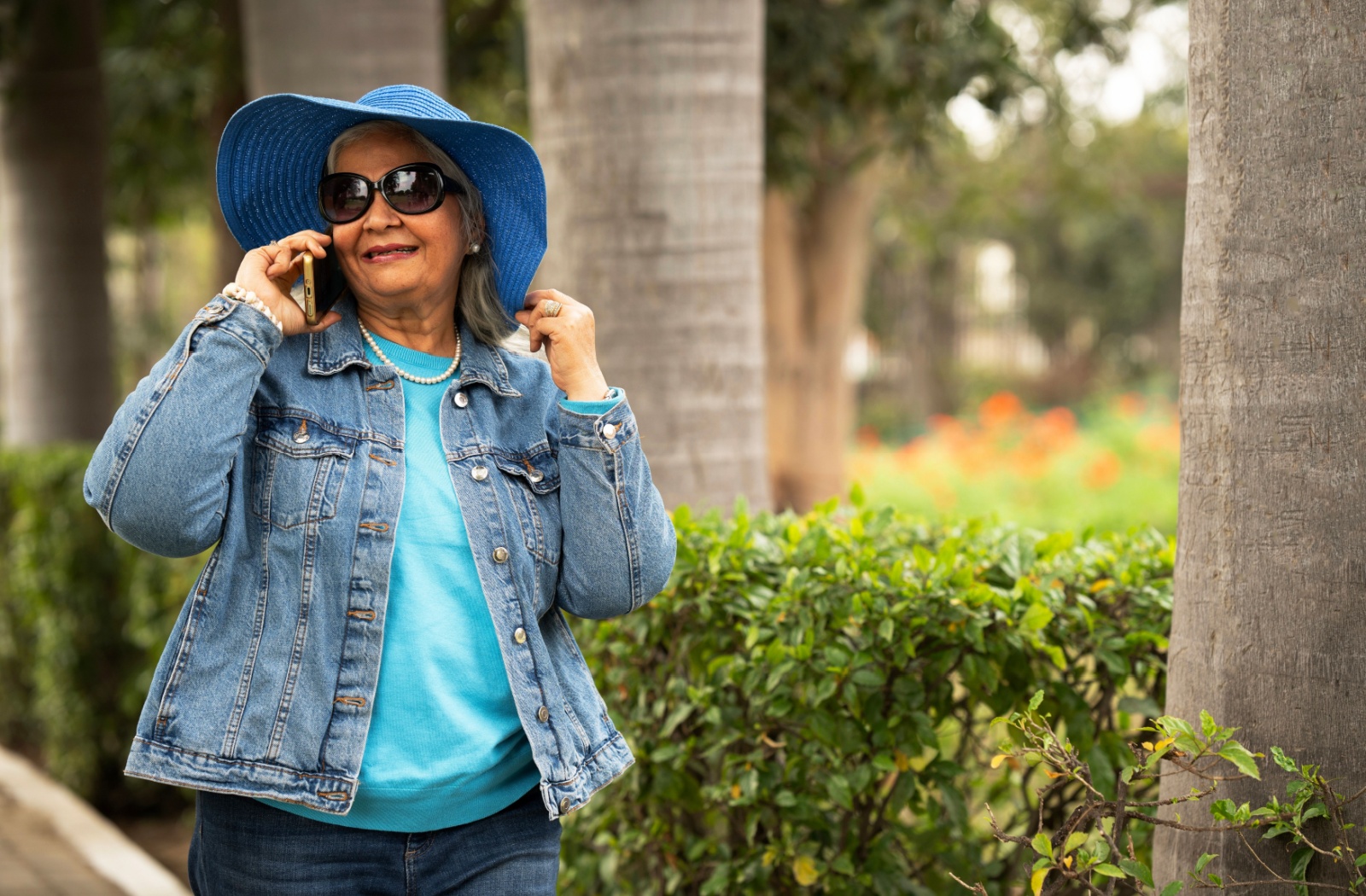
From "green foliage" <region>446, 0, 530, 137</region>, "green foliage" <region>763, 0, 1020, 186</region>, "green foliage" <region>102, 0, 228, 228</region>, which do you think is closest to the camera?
"green foliage" <region>763, 0, 1020, 186</region>

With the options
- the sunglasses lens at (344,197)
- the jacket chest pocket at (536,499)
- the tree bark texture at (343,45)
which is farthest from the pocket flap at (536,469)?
the tree bark texture at (343,45)

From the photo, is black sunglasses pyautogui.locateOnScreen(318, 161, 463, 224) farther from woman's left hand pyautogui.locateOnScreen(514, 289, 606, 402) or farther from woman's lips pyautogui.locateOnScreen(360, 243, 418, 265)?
woman's left hand pyautogui.locateOnScreen(514, 289, 606, 402)

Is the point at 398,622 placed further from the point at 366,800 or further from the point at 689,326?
the point at 689,326

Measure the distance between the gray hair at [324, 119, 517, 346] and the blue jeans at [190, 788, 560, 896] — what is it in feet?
2.80

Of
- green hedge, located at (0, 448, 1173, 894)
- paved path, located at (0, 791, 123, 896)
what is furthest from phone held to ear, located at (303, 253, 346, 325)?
paved path, located at (0, 791, 123, 896)

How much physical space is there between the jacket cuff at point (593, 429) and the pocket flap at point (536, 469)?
0.35 feet

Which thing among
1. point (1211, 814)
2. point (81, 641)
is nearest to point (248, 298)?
point (1211, 814)

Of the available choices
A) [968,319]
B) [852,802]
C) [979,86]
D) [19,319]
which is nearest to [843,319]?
[979,86]

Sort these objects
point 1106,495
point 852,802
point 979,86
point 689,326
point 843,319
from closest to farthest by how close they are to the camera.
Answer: point 852,802 → point 689,326 → point 979,86 → point 843,319 → point 1106,495

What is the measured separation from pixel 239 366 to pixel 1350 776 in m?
1.88

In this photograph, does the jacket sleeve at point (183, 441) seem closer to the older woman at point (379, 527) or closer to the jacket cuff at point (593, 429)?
the older woman at point (379, 527)

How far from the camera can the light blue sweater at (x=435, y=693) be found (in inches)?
81.2

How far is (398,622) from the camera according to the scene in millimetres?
2088

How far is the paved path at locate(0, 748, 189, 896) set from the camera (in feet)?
15.8
